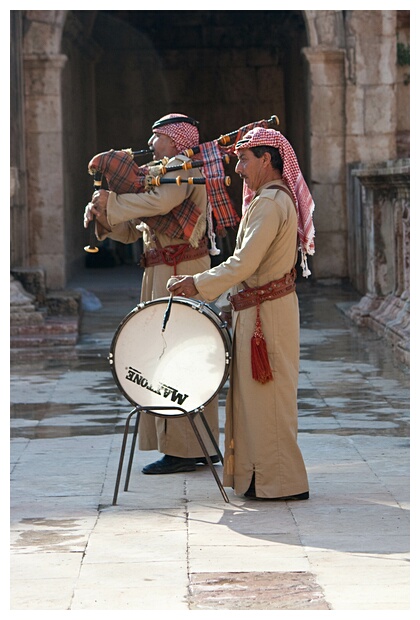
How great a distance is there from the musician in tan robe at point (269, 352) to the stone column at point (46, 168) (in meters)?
10.1

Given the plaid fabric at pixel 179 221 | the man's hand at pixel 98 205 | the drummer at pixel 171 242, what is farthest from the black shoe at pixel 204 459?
the man's hand at pixel 98 205

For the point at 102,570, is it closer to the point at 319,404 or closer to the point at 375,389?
the point at 319,404

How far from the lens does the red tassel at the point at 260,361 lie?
18.0 feet

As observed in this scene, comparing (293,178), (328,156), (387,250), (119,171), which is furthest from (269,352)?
(328,156)

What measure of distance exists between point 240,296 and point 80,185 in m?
14.3

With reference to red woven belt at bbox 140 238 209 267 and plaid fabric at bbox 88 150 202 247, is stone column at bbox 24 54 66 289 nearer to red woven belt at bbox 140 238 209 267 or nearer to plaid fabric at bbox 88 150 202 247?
red woven belt at bbox 140 238 209 267

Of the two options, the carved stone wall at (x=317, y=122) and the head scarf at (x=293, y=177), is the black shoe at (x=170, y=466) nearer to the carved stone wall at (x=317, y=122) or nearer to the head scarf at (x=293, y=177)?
the head scarf at (x=293, y=177)

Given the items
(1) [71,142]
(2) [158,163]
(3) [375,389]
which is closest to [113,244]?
(1) [71,142]

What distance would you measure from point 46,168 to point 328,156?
3571 millimetres

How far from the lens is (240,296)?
5.64 meters

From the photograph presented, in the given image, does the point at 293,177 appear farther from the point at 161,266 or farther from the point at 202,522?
the point at 202,522

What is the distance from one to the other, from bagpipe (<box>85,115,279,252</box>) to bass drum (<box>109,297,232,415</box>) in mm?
560

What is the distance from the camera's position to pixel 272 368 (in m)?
5.54
